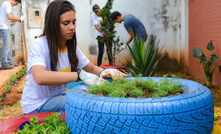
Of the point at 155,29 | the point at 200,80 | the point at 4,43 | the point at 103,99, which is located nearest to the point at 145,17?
the point at 155,29

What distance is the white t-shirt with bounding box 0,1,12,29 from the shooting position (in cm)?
605

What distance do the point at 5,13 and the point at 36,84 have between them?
5.12 metres

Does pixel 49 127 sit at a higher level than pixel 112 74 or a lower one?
lower

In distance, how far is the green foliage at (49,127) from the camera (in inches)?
50.2

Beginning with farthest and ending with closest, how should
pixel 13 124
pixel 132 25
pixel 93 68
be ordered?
pixel 132 25, pixel 93 68, pixel 13 124

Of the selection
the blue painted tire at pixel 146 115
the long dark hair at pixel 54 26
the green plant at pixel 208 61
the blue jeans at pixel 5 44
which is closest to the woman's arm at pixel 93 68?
the long dark hair at pixel 54 26

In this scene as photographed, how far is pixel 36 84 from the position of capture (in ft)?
5.98

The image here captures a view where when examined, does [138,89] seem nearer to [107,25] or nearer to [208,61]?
[208,61]

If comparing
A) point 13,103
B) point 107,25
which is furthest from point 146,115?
point 107,25

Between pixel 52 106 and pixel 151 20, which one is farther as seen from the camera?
pixel 151 20

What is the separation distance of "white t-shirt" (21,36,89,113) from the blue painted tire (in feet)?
2.43

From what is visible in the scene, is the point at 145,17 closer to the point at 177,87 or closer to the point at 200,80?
the point at 200,80

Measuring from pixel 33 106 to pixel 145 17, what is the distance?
5.14 meters

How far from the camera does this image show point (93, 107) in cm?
108
